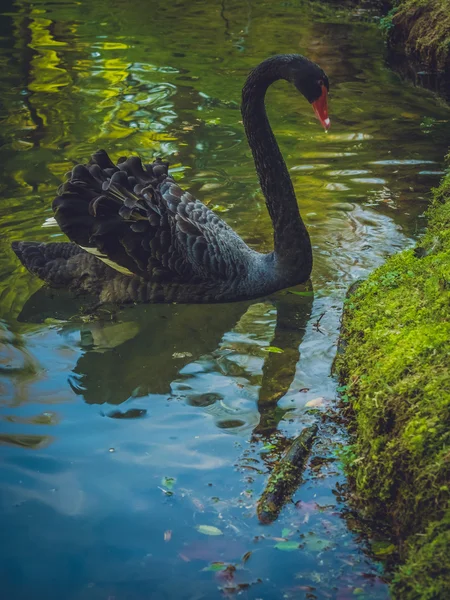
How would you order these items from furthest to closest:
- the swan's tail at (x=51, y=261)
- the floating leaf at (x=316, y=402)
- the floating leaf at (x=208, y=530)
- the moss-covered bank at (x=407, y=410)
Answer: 1. the swan's tail at (x=51, y=261)
2. the floating leaf at (x=316, y=402)
3. the floating leaf at (x=208, y=530)
4. the moss-covered bank at (x=407, y=410)

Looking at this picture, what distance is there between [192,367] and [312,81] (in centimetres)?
207

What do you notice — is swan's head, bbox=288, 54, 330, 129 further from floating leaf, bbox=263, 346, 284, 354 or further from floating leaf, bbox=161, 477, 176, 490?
floating leaf, bbox=161, 477, 176, 490

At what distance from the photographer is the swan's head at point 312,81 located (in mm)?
5277

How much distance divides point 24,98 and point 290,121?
3.33 meters

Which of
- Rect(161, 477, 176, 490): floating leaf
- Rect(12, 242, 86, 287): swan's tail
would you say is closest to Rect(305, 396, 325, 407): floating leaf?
Rect(161, 477, 176, 490): floating leaf

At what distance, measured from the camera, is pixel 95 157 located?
210 inches

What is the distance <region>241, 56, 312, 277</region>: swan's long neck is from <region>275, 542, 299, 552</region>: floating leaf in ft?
8.39

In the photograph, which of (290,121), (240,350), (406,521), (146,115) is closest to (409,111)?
(290,121)

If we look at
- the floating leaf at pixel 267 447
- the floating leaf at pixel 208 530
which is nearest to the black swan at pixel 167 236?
the floating leaf at pixel 267 447

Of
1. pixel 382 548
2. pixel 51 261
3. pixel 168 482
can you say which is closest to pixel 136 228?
pixel 51 261

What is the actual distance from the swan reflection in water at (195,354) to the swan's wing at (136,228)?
0.31m

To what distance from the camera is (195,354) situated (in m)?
4.83

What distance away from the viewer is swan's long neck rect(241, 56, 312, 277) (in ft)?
17.7

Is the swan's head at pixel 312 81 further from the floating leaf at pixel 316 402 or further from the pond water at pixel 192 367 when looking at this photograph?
the floating leaf at pixel 316 402
